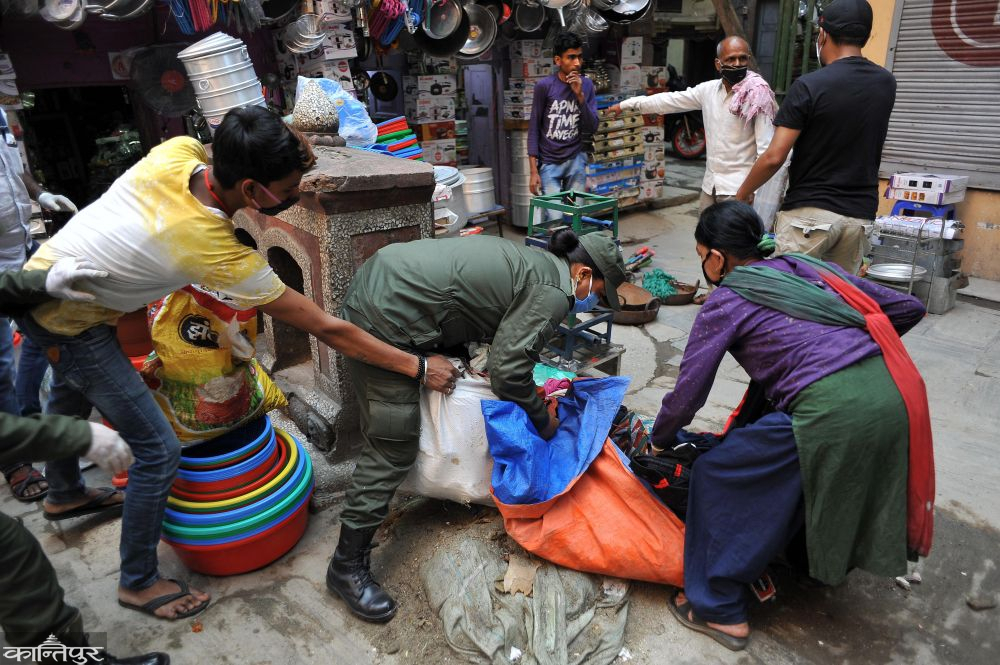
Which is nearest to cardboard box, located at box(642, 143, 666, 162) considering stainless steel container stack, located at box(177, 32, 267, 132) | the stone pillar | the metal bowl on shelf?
the metal bowl on shelf

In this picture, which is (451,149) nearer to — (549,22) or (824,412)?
(549,22)

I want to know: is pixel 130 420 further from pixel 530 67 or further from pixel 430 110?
pixel 530 67

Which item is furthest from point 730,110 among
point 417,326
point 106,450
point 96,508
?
point 96,508

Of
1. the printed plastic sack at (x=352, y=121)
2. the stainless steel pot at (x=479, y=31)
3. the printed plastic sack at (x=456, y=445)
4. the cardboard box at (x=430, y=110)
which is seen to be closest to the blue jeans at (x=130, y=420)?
the printed plastic sack at (x=456, y=445)

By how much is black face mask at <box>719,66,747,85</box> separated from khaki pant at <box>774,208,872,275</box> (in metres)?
1.23

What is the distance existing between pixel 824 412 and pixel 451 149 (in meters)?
6.10

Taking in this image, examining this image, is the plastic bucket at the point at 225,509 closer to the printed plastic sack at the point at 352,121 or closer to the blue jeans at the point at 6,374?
the blue jeans at the point at 6,374

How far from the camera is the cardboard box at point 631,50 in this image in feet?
27.5

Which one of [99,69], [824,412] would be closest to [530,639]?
[824,412]

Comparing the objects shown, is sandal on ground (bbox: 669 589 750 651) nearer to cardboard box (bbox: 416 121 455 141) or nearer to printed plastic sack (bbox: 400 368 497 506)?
printed plastic sack (bbox: 400 368 497 506)

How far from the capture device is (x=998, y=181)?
591cm

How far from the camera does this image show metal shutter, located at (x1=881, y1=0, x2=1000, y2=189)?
5777mm

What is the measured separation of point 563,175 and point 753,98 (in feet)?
7.29

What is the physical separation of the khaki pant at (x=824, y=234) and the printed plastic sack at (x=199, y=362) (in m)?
3.02
